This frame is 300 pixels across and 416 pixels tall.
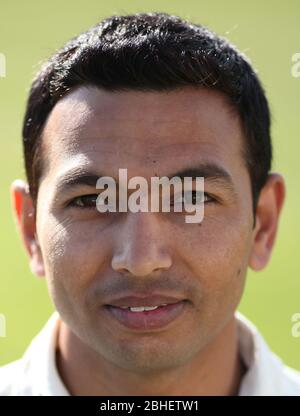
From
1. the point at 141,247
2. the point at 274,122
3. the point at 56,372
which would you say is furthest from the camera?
the point at 274,122

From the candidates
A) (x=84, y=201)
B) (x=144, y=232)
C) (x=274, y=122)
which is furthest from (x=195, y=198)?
(x=274, y=122)

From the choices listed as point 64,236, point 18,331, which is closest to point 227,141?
point 64,236

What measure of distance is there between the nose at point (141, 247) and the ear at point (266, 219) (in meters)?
0.46

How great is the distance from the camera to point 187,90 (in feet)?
7.80

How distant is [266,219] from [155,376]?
61cm

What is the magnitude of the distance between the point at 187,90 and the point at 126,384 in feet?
2.83

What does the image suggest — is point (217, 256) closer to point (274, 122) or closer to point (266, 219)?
point (266, 219)

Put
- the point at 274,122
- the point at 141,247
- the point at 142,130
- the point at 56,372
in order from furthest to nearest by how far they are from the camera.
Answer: the point at 274,122
the point at 56,372
the point at 142,130
the point at 141,247

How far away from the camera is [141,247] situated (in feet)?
7.11

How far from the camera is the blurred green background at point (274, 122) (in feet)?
19.1

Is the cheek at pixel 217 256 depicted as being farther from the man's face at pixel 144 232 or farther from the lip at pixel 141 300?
the lip at pixel 141 300

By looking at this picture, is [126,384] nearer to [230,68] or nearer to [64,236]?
[64,236]

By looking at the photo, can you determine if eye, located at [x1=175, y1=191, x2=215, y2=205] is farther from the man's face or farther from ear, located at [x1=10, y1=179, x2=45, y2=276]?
ear, located at [x1=10, y1=179, x2=45, y2=276]
